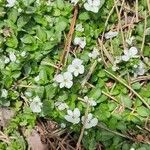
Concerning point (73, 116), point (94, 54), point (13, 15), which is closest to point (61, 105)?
point (73, 116)

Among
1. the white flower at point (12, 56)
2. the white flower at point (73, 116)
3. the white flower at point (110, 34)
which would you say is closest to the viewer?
the white flower at point (73, 116)

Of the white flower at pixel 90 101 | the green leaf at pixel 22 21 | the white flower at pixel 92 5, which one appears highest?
the white flower at pixel 92 5

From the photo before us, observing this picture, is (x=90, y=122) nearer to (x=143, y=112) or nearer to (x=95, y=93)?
(x=95, y=93)

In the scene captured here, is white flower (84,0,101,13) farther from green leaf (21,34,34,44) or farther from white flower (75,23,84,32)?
green leaf (21,34,34,44)

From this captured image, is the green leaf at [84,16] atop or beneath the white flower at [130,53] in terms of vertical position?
atop

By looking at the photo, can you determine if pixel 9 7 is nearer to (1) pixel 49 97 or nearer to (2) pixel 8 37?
(2) pixel 8 37

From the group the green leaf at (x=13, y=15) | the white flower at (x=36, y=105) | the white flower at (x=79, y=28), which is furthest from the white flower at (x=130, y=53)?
the green leaf at (x=13, y=15)

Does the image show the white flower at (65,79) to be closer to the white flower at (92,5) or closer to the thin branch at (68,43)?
the thin branch at (68,43)

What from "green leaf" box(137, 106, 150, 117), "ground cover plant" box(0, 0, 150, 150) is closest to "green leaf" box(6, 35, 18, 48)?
"ground cover plant" box(0, 0, 150, 150)

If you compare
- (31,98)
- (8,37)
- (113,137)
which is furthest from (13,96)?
(113,137)
